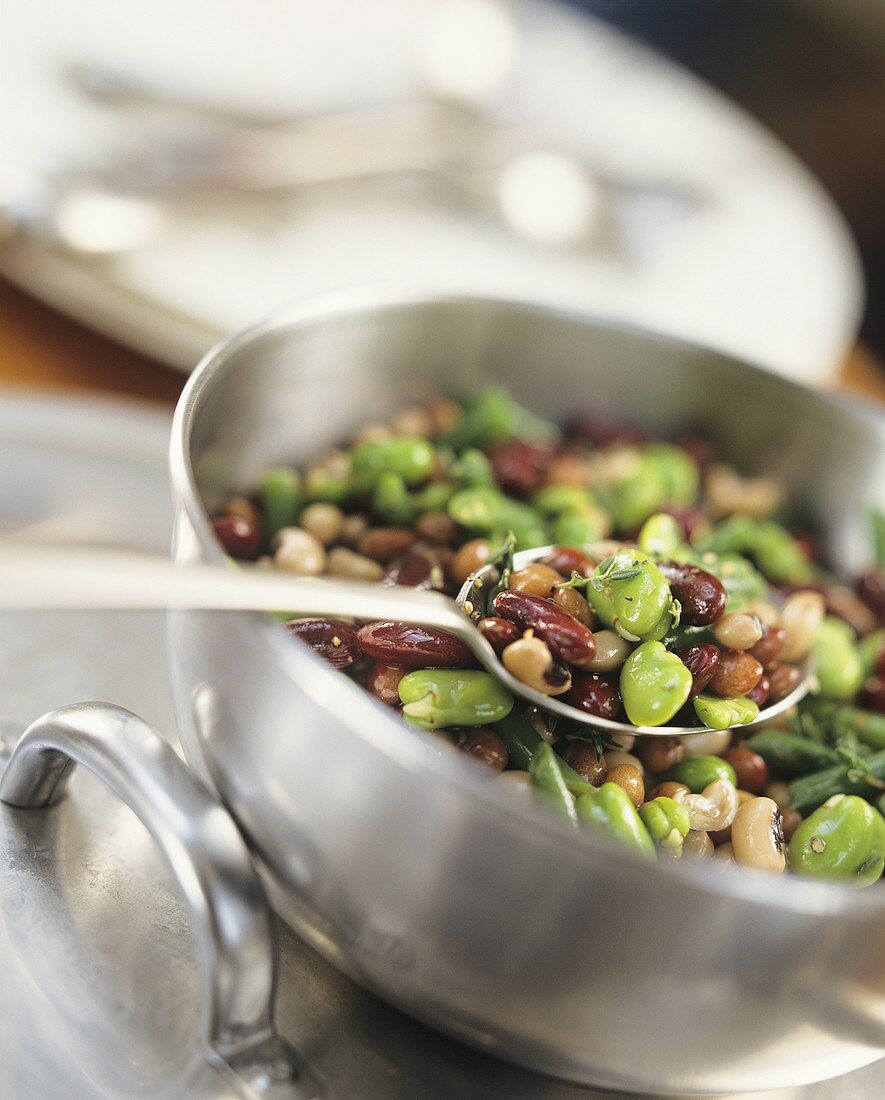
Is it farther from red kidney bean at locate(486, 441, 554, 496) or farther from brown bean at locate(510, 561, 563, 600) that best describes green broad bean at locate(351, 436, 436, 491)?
brown bean at locate(510, 561, 563, 600)

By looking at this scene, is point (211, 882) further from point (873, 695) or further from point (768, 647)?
point (873, 695)

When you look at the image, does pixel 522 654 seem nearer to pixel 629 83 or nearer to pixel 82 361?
pixel 82 361

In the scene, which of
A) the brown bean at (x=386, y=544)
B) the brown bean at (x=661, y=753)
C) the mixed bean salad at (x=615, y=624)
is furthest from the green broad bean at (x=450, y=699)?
the brown bean at (x=386, y=544)

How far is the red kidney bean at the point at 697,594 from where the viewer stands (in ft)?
1.92

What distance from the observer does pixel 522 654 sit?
1.72 ft

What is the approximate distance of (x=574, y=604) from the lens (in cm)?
58

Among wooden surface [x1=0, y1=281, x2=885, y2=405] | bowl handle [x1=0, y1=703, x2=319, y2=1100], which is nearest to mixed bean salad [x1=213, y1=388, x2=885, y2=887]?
bowl handle [x1=0, y1=703, x2=319, y2=1100]

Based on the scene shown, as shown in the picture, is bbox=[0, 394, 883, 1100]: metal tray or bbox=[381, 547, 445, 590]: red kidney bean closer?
bbox=[0, 394, 883, 1100]: metal tray

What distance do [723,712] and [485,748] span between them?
→ 0.44 feet

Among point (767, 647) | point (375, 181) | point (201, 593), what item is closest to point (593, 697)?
point (767, 647)

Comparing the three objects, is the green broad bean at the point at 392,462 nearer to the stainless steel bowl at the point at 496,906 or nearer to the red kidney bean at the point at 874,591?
the stainless steel bowl at the point at 496,906

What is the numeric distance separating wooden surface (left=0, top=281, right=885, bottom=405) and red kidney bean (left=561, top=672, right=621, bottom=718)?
69cm

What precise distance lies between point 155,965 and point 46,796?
4.2 inches

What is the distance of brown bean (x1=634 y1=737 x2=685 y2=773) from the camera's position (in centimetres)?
58
